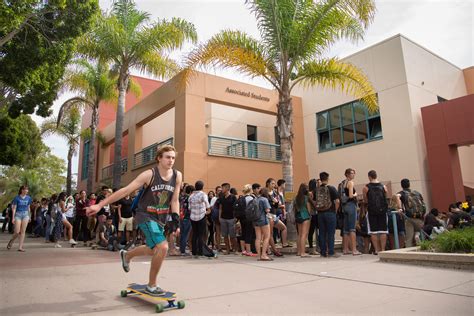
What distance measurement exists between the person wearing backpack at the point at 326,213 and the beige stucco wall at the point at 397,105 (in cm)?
840

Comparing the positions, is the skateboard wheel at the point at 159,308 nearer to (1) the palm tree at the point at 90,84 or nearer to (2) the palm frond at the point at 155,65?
(2) the palm frond at the point at 155,65

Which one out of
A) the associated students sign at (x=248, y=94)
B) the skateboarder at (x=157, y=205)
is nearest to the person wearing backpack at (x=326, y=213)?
the skateboarder at (x=157, y=205)

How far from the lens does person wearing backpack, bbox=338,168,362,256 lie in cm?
815

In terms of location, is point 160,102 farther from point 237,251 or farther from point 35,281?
point 35,281

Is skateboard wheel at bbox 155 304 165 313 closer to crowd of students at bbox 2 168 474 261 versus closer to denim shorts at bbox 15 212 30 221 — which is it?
crowd of students at bbox 2 168 474 261

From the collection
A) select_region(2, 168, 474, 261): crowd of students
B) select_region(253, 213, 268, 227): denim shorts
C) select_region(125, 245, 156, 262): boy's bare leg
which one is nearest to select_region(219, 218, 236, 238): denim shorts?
select_region(2, 168, 474, 261): crowd of students

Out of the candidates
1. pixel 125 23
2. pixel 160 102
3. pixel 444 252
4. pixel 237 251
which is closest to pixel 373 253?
pixel 444 252

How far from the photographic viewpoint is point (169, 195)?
14.0 feet

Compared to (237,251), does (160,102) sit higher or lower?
higher

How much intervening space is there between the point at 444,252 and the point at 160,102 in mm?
14087

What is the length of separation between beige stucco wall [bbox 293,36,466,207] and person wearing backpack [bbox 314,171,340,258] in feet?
27.6

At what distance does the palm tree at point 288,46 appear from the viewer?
10.7 m

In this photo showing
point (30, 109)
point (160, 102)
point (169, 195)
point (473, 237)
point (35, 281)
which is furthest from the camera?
point (160, 102)

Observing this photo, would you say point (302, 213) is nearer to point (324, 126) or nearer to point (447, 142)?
point (447, 142)
